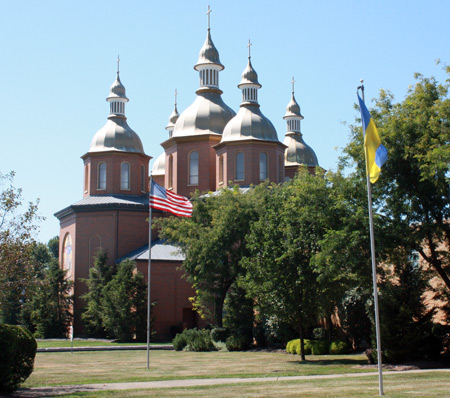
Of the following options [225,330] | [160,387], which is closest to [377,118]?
[160,387]

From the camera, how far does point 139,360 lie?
30.1 metres

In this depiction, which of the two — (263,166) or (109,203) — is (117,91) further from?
(263,166)

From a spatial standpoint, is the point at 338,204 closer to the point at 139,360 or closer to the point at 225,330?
the point at 139,360

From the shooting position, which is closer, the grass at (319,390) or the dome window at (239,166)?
the grass at (319,390)

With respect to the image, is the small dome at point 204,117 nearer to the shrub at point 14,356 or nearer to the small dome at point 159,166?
the small dome at point 159,166

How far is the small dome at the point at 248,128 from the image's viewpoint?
53.1 m

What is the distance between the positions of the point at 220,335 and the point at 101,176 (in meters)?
22.8

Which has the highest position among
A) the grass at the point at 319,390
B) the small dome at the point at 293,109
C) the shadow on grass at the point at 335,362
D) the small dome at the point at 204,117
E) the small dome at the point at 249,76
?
the small dome at the point at 293,109

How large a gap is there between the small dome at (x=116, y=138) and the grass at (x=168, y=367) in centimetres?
2745

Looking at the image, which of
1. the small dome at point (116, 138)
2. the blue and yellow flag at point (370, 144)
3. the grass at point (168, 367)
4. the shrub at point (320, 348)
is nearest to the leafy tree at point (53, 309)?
the small dome at point (116, 138)

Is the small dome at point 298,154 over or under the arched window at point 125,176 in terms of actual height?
over

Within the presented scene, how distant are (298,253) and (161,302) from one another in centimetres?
2318

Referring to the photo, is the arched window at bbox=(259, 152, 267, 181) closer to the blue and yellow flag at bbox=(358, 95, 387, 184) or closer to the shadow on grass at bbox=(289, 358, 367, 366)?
the shadow on grass at bbox=(289, 358, 367, 366)

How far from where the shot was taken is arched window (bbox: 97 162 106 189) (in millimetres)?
57125
